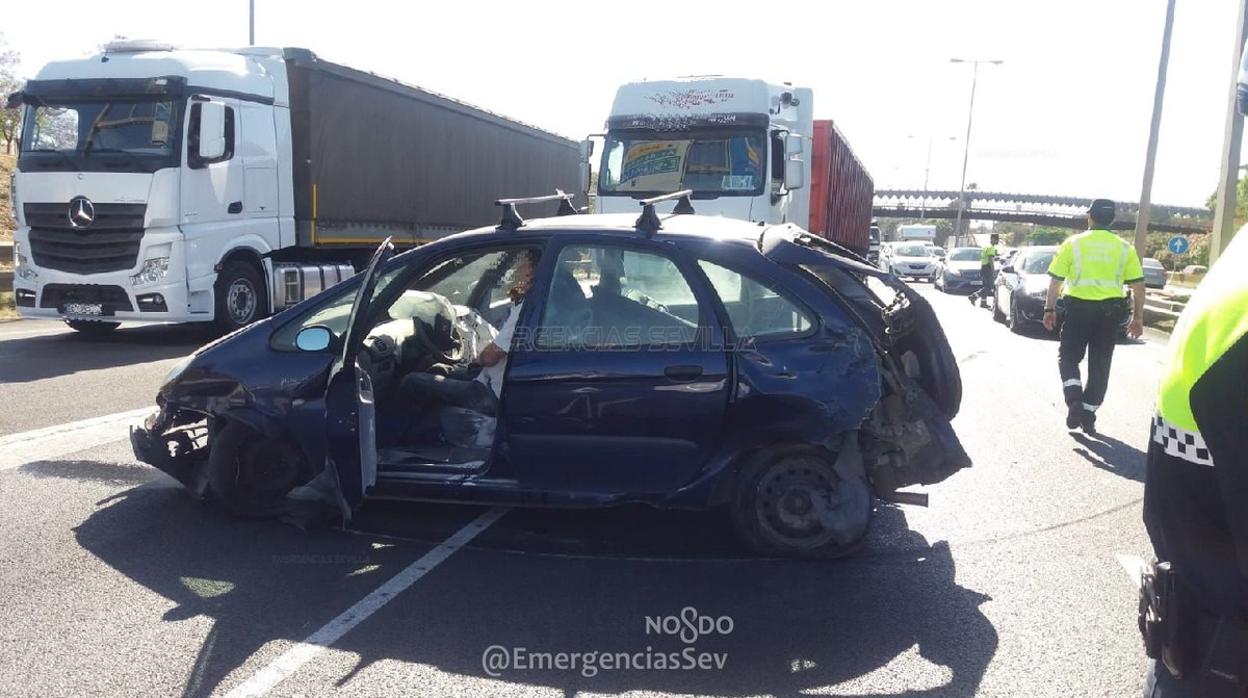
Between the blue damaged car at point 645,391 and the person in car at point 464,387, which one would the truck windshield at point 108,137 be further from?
the person in car at point 464,387

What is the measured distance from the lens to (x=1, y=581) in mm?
4145

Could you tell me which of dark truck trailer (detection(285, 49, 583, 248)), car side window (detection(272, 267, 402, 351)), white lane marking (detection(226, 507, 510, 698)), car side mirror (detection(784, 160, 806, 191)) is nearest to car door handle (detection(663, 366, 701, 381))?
white lane marking (detection(226, 507, 510, 698))

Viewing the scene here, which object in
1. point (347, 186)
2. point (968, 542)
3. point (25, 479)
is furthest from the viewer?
point (347, 186)

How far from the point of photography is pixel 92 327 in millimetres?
13000

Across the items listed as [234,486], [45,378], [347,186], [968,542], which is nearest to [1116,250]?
[968,542]

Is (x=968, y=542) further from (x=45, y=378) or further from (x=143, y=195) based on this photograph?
(x=143, y=195)

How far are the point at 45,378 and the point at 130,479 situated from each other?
4.18m

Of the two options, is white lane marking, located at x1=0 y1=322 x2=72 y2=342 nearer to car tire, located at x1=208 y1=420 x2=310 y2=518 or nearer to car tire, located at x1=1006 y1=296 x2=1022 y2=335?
car tire, located at x1=208 y1=420 x2=310 y2=518

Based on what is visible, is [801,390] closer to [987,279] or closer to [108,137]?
[108,137]

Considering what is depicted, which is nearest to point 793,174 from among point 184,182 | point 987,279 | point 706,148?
point 706,148

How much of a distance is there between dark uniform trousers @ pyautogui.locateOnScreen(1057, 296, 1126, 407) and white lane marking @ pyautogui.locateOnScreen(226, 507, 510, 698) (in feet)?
16.1

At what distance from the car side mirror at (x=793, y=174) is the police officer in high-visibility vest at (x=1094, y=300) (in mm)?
4494

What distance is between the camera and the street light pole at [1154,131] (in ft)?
64.2

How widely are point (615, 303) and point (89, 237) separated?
8.96 meters
